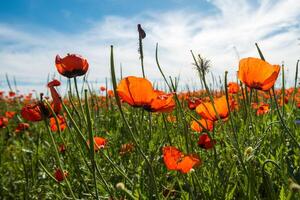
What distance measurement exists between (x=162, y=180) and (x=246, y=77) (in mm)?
857

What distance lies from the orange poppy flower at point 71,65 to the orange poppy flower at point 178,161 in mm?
490

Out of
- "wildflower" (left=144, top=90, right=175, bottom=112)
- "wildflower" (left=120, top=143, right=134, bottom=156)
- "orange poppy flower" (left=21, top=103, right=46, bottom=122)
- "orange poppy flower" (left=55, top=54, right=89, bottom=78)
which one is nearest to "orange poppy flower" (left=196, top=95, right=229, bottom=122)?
"wildflower" (left=144, top=90, right=175, bottom=112)

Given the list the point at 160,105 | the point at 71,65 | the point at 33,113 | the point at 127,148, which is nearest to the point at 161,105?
the point at 160,105

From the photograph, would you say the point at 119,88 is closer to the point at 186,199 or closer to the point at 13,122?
the point at 186,199

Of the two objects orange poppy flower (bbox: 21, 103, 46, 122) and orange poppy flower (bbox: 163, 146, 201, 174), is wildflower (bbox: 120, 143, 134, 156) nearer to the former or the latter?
orange poppy flower (bbox: 21, 103, 46, 122)

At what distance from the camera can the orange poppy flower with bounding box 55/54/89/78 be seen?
1.40 metres

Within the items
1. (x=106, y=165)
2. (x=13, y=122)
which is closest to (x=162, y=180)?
(x=106, y=165)

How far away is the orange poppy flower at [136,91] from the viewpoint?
1.14 metres

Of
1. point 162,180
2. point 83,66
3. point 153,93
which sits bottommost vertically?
point 162,180

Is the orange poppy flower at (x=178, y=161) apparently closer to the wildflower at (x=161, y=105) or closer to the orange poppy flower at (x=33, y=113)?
the wildflower at (x=161, y=105)

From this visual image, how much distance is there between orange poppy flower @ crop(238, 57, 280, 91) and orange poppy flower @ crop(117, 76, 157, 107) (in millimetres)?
317

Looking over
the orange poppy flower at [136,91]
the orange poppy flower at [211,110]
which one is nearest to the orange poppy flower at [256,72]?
the orange poppy flower at [211,110]

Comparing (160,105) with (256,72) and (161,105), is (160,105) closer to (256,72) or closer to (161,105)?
(161,105)

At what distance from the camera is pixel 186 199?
1.38 meters
